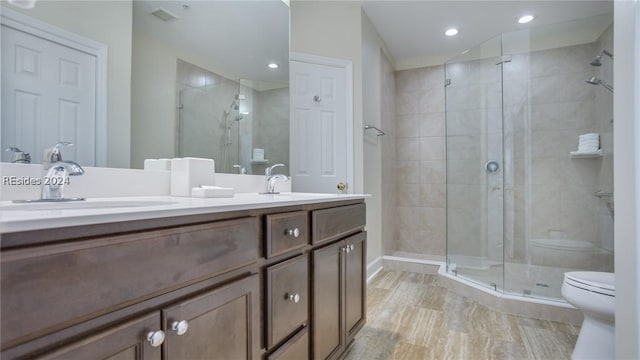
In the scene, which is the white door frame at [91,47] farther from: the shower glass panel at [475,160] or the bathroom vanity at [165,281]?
the shower glass panel at [475,160]

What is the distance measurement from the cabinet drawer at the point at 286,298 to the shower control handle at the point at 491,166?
2.58m

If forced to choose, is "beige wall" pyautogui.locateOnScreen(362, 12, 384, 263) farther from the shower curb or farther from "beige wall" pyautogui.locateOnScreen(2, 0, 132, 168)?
"beige wall" pyautogui.locateOnScreen(2, 0, 132, 168)

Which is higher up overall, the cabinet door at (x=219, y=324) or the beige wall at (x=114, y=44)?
the beige wall at (x=114, y=44)

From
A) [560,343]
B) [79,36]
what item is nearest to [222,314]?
[79,36]

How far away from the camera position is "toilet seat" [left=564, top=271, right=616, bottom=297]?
155 centimetres

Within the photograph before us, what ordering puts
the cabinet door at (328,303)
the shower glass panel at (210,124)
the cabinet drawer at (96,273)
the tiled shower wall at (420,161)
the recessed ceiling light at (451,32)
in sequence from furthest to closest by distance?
the tiled shower wall at (420,161) → the recessed ceiling light at (451,32) → the shower glass panel at (210,124) → the cabinet door at (328,303) → the cabinet drawer at (96,273)

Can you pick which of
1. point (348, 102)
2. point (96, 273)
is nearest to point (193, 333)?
point (96, 273)

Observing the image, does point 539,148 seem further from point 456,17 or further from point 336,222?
point 336,222

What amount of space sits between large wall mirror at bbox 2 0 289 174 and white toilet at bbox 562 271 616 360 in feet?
6.12

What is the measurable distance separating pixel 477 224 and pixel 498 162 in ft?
2.15

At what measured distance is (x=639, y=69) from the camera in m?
1.17

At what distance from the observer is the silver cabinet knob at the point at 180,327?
67 centimetres

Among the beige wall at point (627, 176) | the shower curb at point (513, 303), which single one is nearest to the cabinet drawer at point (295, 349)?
the beige wall at point (627, 176)

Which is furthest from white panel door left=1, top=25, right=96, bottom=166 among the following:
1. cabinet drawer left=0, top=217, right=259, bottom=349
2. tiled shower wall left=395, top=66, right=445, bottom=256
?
tiled shower wall left=395, top=66, right=445, bottom=256
